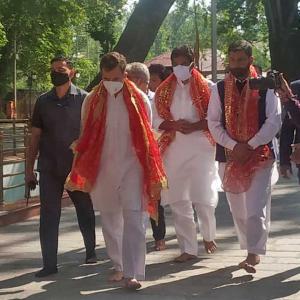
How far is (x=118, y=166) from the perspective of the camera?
559 centimetres

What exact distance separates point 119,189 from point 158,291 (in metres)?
0.84

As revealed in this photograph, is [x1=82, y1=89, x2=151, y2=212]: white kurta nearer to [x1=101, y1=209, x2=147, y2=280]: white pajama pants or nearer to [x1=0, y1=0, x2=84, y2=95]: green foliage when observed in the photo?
[x1=101, y1=209, x2=147, y2=280]: white pajama pants

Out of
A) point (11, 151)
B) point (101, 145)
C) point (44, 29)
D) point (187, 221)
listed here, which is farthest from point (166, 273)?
point (44, 29)

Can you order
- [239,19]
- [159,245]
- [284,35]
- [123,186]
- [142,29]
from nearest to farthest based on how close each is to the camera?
[123,186] → [159,245] → [142,29] → [284,35] → [239,19]

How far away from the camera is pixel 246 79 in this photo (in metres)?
5.86

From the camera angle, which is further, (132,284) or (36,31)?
(36,31)

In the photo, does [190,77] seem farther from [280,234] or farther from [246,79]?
[280,234]

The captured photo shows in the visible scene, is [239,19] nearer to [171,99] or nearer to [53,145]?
[171,99]

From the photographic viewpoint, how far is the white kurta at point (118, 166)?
5547mm

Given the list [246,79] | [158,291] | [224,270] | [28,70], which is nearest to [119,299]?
[158,291]

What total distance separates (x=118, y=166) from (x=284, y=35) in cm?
2127

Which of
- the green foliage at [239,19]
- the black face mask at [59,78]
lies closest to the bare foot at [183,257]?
the black face mask at [59,78]

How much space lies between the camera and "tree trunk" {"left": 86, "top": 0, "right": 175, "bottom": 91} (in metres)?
14.4

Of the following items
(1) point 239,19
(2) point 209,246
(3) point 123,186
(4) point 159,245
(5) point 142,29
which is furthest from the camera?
(1) point 239,19
